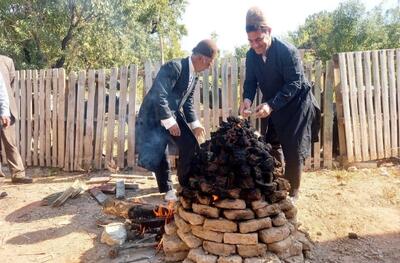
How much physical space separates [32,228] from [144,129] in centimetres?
178

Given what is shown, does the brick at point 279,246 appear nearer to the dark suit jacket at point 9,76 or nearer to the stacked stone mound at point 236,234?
the stacked stone mound at point 236,234

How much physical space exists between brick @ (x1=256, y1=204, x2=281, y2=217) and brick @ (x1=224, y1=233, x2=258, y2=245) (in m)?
0.18

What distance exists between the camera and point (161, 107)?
418 centimetres

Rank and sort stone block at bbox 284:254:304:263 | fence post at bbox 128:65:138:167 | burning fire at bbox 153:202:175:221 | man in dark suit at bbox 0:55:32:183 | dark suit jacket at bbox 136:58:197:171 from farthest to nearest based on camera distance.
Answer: fence post at bbox 128:65:138:167 < man in dark suit at bbox 0:55:32:183 < dark suit jacket at bbox 136:58:197:171 < burning fire at bbox 153:202:175:221 < stone block at bbox 284:254:304:263

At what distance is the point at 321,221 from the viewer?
4.32 m

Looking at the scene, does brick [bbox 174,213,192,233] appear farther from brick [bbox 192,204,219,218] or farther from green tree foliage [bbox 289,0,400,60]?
green tree foliage [bbox 289,0,400,60]

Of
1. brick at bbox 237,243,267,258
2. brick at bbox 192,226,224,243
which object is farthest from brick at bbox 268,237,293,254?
brick at bbox 192,226,224,243

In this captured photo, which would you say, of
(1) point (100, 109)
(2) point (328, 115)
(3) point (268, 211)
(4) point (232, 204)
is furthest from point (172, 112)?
(2) point (328, 115)

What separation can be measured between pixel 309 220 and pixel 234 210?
1.59m

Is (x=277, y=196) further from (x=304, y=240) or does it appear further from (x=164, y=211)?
(x=164, y=211)

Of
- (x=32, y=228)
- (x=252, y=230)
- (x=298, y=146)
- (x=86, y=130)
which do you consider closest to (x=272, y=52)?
(x=298, y=146)

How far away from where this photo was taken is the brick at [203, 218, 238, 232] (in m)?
3.17

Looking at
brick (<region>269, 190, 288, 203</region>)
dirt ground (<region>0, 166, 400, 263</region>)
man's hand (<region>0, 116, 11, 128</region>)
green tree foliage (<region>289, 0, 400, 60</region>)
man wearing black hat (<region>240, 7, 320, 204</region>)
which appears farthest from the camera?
green tree foliage (<region>289, 0, 400, 60</region>)

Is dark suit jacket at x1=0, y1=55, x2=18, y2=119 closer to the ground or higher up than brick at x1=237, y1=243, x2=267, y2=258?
higher up
